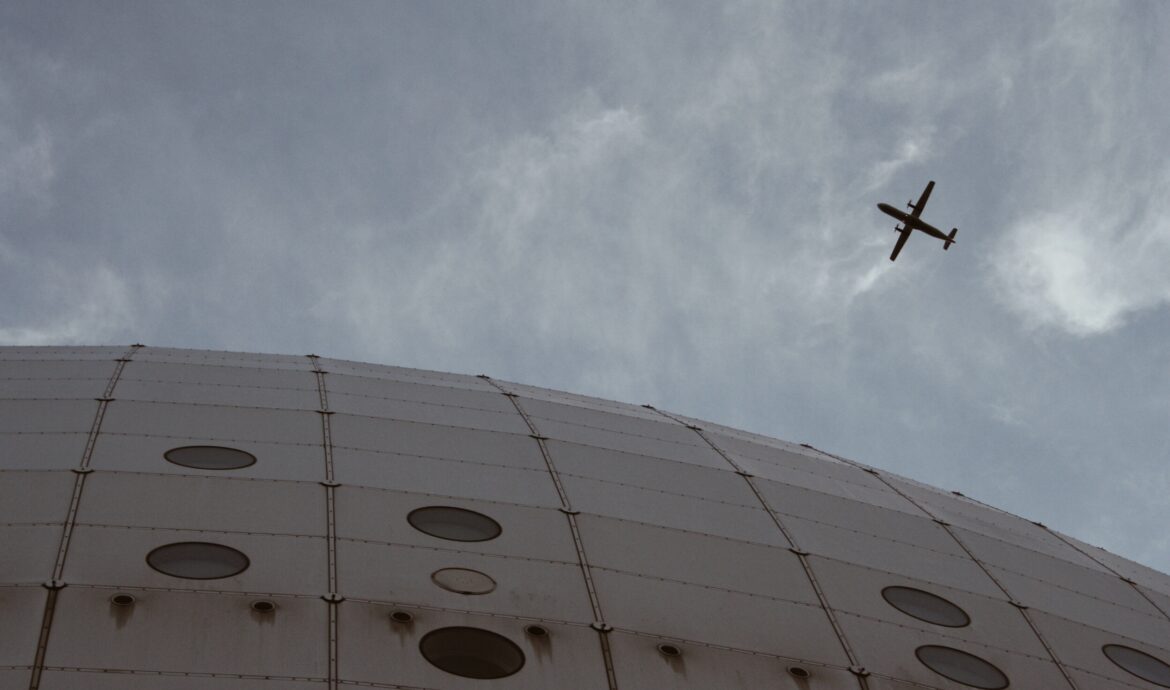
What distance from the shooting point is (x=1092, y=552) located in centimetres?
3428

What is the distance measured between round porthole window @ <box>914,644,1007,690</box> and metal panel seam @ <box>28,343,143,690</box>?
14279 millimetres

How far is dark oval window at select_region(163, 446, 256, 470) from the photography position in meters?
22.8

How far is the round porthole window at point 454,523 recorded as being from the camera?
21.6 meters

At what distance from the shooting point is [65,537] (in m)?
19.1

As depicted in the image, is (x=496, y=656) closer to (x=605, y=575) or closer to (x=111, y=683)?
(x=605, y=575)

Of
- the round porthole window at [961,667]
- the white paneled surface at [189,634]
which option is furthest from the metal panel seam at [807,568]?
the white paneled surface at [189,634]

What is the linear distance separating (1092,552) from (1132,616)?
7.12 m

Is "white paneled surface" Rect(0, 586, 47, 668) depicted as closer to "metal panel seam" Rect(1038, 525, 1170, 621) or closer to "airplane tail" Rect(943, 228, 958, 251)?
"metal panel seam" Rect(1038, 525, 1170, 621)

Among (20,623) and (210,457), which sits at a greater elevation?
(210,457)

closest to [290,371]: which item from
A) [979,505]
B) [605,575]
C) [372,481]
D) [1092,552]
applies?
[372,481]

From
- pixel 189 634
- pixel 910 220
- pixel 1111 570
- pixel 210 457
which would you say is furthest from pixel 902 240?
pixel 189 634

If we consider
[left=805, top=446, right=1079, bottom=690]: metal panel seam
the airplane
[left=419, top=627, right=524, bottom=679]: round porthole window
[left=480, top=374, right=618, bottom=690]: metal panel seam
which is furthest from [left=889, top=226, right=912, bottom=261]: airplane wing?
[left=419, top=627, right=524, bottom=679]: round porthole window

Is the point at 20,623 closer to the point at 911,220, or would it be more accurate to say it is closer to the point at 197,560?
the point at 197,560

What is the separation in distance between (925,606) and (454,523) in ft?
31.4
